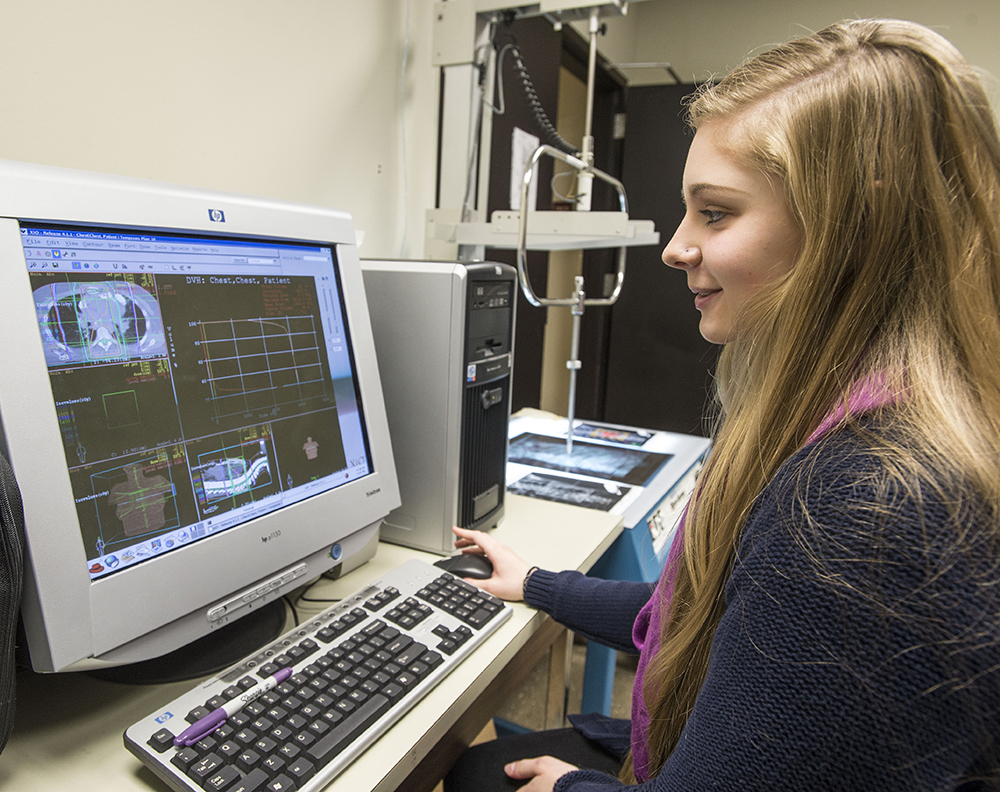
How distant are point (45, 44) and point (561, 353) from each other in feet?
9.82

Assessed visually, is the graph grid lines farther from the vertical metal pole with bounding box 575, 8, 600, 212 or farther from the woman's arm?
the vertical metal pole with bounding box 575, 8, 600, 212

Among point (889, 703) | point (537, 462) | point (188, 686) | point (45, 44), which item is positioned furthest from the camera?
point (537, 462)

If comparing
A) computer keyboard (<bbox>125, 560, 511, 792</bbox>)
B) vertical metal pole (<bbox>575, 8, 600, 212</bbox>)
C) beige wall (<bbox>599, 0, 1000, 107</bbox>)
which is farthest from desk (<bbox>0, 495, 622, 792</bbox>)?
beige wall (<bbox>599, 0, 1000, 107</bbox>)

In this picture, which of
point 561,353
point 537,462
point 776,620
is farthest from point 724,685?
point 561,353

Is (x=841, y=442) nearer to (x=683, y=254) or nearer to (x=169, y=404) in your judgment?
(x=683, y=254)

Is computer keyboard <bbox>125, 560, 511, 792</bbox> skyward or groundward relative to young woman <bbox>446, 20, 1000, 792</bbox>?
→ groundward

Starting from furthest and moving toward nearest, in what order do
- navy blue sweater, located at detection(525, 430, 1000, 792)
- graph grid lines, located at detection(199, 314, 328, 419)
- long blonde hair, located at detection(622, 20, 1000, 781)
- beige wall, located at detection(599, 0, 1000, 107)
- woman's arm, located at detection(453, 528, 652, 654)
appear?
1. beige wall, located at detection(599, 0, 1000, 107)
2. woman's arm, located at detection(453, 528, 652, 654)
3. graph grid lines, located at detection(199, 314, 328, 419)
4. long blonde hair, located at detection(622, 20, 1000, 781)
5. navy blue sweater, located at detection(525, 430, 1000, 792)

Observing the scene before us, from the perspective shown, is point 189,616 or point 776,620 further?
point 189,616

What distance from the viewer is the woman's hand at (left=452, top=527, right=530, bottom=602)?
845 millimetres

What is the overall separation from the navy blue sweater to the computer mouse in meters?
0.43

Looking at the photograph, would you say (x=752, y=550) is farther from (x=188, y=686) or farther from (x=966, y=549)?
(x=188, y=686)

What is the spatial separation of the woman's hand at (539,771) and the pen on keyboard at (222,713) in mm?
317

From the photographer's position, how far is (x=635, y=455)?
1517 millimetres

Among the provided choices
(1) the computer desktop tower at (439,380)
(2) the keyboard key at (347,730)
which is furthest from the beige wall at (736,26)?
(2) the keyboard key at (347,730)
